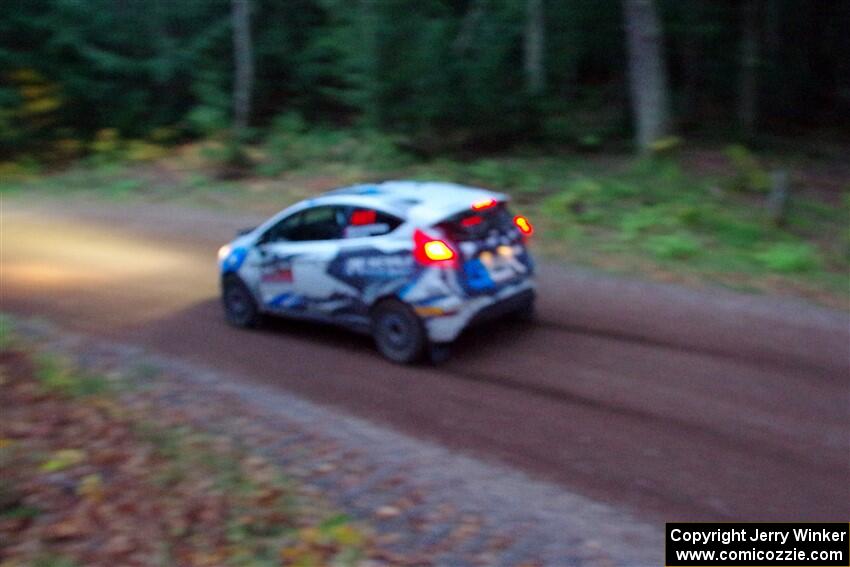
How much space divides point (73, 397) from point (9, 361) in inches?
55.6

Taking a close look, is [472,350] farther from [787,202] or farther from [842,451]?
[787,202]

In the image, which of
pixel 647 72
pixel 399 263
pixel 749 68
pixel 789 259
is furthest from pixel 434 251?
pixel 749 68

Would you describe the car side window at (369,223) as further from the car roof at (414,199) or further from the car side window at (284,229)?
the car side window at (284,229)

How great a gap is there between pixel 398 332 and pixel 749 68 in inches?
757

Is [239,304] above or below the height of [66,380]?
above

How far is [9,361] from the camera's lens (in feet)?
28.7

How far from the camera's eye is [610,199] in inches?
630

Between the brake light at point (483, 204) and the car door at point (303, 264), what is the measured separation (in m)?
1.47

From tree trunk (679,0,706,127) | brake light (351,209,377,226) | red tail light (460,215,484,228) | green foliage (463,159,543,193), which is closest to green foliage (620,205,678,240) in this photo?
green foliage (463,159,543,193)

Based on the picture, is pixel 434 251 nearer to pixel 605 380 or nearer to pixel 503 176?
pixel 605 380

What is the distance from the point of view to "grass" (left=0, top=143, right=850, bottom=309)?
40.2 feet

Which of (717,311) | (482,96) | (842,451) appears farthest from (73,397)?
(482,96)

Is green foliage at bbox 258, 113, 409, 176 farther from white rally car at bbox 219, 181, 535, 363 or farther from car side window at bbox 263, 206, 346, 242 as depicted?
white rally car at bbox 219, 181, 535, 363

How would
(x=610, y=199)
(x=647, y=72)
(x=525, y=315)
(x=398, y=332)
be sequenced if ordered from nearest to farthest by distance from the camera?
(x=398, y=332) < (x=525, y=315) < (x=610, y=199) < (x=647, y=72)
